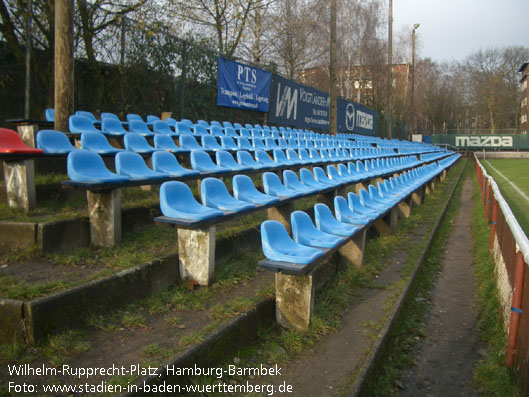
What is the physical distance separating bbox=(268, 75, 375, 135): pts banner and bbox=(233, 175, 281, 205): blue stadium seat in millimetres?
8979

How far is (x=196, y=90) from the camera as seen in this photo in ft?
33.3

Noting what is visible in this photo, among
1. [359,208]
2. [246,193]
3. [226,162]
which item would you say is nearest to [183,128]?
[226,162]

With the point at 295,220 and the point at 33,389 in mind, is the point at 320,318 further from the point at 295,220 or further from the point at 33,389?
the point at 33,389

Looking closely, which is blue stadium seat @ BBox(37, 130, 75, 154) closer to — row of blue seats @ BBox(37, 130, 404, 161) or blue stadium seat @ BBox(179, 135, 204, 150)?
row of blue seats @ BBox(37, 130, 404, 161)

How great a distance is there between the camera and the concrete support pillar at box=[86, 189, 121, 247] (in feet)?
12.5

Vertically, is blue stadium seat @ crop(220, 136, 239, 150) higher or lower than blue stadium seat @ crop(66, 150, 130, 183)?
higher

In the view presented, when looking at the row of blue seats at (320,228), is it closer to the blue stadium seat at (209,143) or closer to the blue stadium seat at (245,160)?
the blue stadium seat at (245,160)

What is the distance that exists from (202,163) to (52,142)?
178cm

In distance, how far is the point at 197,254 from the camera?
356 cm

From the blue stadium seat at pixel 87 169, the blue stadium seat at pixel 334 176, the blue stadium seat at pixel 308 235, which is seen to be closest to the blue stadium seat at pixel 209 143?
the blue stadium seat at pixel 334 176

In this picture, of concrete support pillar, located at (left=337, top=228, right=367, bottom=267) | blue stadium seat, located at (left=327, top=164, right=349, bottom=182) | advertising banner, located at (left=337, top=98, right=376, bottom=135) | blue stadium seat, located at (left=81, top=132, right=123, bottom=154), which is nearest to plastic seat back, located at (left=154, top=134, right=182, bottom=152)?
blue stadium seat, located at (left=81, top=132, right=123, bottom=154)

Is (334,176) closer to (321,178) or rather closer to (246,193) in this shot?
(321,178)

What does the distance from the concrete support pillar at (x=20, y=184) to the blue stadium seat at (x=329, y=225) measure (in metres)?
2.68

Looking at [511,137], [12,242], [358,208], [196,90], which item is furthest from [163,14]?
[511,137]
